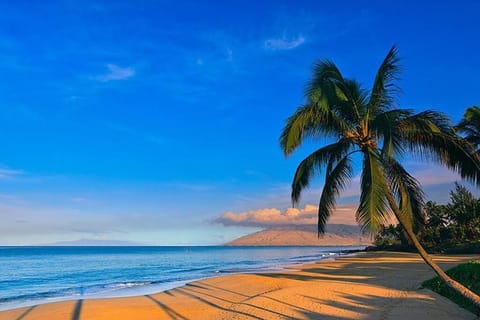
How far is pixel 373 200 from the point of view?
1005cm

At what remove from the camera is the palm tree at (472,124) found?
25156 mm

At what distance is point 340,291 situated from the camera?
1362 cm

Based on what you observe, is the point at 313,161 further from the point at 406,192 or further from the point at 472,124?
the point at 472,124

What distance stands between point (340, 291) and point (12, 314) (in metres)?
11.3

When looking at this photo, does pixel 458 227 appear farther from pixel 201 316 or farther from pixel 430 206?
pixel 201 316

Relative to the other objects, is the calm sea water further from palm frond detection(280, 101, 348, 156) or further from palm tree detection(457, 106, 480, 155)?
palm tree detection(457, 106, 480, 155)

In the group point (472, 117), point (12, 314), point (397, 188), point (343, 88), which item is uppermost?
point (472, 117)

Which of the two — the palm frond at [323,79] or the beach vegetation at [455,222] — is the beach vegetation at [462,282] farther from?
the beach vegetation at [455,222]

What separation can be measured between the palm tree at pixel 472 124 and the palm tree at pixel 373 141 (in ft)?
50.0

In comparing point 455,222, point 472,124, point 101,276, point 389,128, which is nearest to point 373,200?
point 389,128

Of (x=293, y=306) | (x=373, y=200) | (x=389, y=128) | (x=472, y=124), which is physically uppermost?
(x=472, y=124)

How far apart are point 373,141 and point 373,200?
6.59ft

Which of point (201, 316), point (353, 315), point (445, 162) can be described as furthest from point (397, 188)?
point (201, 316)

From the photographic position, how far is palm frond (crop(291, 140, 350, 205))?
41.4 ft
